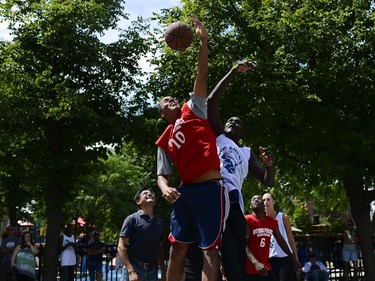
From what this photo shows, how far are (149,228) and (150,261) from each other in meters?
0.45

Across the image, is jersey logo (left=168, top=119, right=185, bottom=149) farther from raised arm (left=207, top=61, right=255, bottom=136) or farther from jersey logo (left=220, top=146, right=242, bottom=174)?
jersey logo (left=220, top=146, right=242, bottom=174)

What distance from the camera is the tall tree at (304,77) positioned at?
18.0m

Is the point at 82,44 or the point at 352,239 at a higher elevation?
the point at 82,44

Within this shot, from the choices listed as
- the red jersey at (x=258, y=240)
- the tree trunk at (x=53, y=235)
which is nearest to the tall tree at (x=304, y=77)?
the tree trunk at (x=53, y=235)

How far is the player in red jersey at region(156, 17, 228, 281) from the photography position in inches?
174

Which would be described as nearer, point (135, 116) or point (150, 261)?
point (150, 261)

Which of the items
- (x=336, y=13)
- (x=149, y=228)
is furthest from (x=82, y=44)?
(x=149, y=228)

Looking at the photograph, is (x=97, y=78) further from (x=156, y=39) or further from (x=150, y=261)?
(x=150, y=261)

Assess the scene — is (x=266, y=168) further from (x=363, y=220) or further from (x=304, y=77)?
(x=363, y=220)

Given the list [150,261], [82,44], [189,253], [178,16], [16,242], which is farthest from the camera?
[178,16]

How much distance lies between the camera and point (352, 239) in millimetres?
18625

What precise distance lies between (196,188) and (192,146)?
35cm

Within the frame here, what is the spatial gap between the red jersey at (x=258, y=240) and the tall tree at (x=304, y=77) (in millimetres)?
10471

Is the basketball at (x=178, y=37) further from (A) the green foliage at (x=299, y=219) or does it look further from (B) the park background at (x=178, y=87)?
(A) the green foliage at (x=299, y=219)
